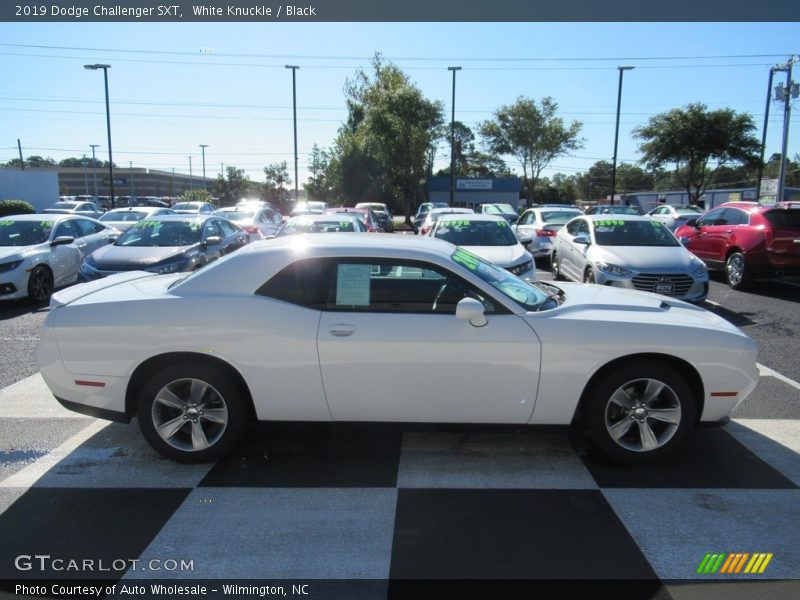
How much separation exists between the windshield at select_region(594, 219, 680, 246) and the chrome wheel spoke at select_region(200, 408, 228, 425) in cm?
778

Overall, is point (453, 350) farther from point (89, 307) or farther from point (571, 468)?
point (89, 307)

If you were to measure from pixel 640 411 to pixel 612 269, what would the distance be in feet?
18.3

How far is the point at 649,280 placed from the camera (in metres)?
8.73

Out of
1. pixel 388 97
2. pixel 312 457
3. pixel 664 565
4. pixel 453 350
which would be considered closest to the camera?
pixel 664 565

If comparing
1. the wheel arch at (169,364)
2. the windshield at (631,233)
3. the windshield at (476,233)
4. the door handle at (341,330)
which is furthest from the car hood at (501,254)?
the wheel arch at (169,364)

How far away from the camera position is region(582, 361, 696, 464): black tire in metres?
3.83

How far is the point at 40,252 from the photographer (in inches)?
397

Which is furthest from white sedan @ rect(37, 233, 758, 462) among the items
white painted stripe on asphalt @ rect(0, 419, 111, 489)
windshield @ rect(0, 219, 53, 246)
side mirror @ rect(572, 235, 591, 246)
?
windshield @ rect(0, 219, 53, 246)

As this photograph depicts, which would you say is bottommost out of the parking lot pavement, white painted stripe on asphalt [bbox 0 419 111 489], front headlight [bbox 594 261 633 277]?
white painted stripe on asphalt [bbox 0 419 111 489]

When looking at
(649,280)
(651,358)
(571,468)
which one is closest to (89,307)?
(571,468)

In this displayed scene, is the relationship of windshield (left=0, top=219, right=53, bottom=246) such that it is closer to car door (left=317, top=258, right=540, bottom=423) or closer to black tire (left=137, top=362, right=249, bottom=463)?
black tire (left=137, top=362, right=249, bottom=463)

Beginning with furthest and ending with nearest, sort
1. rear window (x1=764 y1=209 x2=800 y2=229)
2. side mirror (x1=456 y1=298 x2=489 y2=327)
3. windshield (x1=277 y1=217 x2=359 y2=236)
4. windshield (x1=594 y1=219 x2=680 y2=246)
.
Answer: windshield (x1=277 y1=217 x2=359 y2=236)
rear window (x1=764 y1=209 x2=800 y2=229)
windshield (x1=594 y1=219 x2=680 y2=246)
side mirror (x1=456 y1=298 x2=489 y2=327)

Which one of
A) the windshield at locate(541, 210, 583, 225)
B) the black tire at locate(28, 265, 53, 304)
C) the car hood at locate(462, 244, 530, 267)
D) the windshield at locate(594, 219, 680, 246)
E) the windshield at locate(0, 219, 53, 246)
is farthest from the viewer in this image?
the windshield at locate(541, 210, 583, 225)

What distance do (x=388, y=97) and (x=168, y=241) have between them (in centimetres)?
2691
